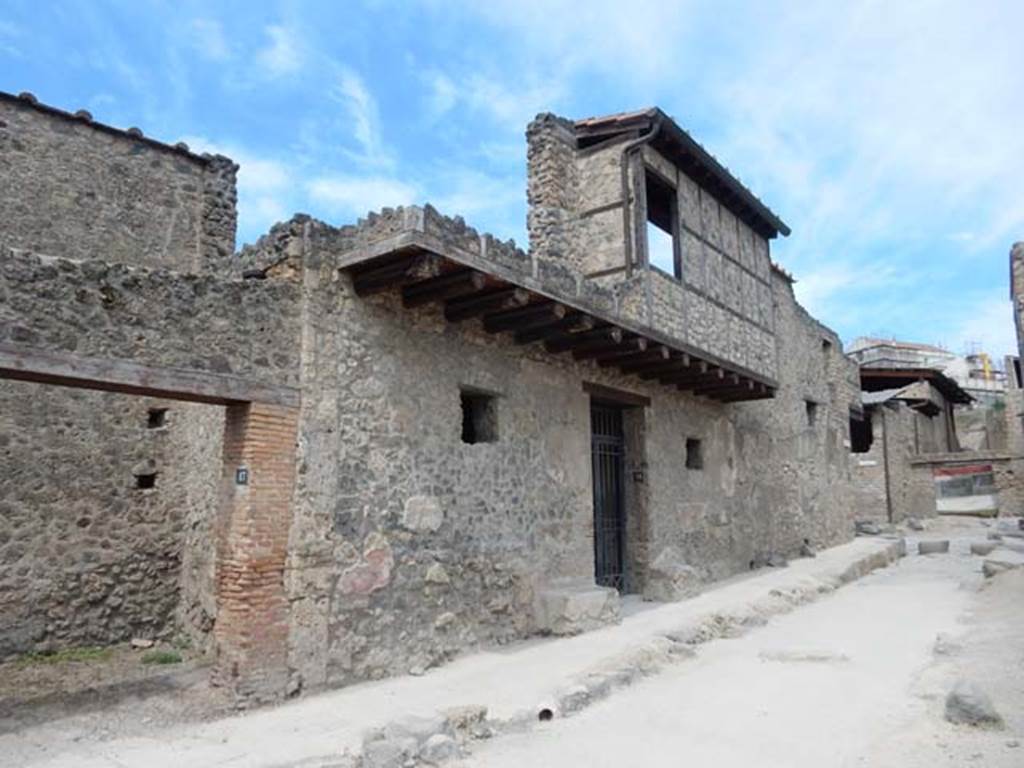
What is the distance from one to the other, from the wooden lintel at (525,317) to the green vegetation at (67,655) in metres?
5.09

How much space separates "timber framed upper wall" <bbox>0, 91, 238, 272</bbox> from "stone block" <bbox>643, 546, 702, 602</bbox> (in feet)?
23.0

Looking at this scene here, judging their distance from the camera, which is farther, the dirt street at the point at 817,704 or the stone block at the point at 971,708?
the stone block at the point at 971,708

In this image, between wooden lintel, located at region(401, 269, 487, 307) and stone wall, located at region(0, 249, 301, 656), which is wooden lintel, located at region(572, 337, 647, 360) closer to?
wooden lintel, located at region(401, 269, 487, 307)

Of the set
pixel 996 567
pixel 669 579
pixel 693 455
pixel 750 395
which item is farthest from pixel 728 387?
pixel 996 567

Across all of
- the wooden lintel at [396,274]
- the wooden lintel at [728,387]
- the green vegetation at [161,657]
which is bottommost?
the green vegetation at [161,657]

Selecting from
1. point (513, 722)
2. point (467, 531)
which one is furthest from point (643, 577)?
point (513, 722)

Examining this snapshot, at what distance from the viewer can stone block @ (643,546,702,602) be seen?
1057cm

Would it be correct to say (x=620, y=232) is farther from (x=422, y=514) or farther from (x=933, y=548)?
(x=933, y=548)

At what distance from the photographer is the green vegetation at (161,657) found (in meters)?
7.36

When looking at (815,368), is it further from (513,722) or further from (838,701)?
(513,722)

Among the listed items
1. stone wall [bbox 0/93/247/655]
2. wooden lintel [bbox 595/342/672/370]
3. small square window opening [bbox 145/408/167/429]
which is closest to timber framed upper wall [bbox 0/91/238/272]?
stone wall [bbox 0/93/247/655]

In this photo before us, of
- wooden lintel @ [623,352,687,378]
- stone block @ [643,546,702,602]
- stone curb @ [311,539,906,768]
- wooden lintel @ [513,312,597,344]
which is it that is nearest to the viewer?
stone curb @ [311,539,906,768]

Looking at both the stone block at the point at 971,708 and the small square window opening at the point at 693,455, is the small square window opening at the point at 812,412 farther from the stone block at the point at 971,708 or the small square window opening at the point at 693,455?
the stone block at the point at 971,708

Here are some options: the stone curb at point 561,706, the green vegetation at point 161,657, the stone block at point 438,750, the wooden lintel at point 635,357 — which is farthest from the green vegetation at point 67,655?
the wooden lintel at point 635,357
